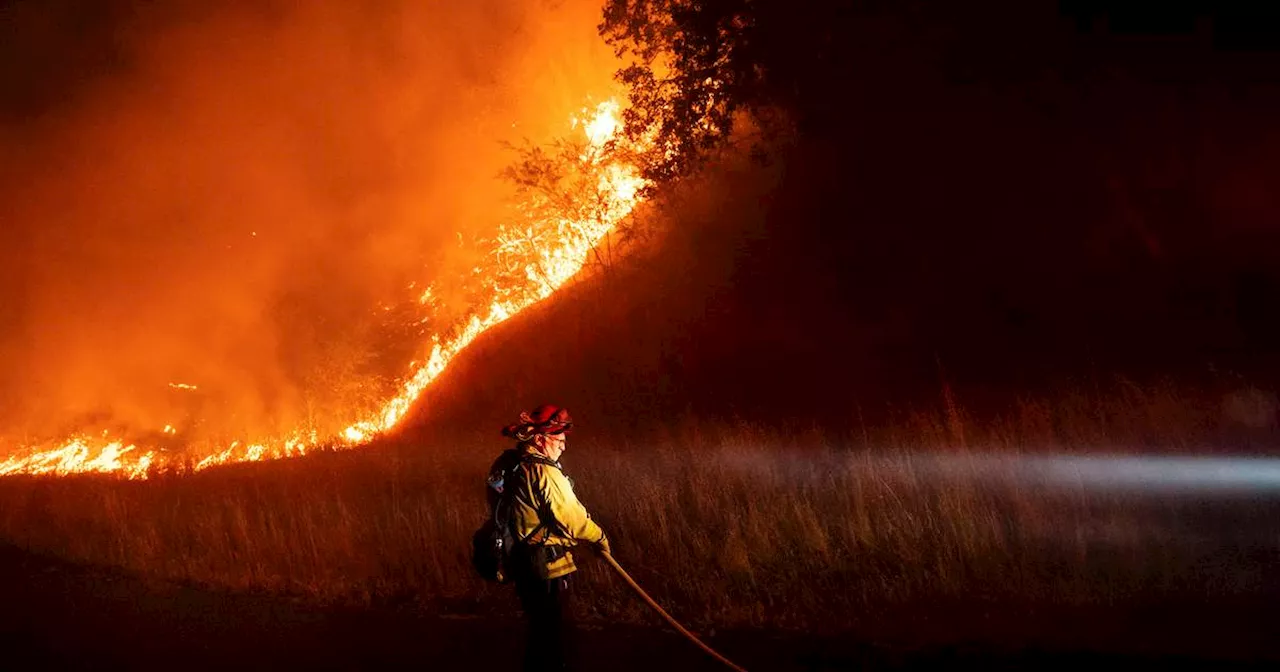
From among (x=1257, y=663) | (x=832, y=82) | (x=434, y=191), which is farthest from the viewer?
(x=434, y=191)

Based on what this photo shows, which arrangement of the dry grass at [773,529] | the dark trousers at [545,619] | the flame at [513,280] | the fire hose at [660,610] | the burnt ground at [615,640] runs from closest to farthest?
the dark trousers at [545,619], the fire hose at [660,610], the burnt ground at [615,640], the dry grass at [773,529], the flame at [513,280]

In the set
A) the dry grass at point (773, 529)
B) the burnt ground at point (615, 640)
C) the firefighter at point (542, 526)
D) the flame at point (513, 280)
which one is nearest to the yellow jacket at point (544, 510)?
the firefighter at point (542, 526)

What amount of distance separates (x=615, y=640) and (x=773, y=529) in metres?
2.56

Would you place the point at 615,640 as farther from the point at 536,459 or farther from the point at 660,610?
the point at 536,459

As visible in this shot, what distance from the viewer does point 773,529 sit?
854 centimetres

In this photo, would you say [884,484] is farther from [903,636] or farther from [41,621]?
[41,621]

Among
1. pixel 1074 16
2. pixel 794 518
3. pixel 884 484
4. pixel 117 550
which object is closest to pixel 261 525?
pixel 117 550

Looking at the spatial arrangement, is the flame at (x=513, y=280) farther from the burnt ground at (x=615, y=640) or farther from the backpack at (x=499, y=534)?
the backpack at (x=499, y=534)

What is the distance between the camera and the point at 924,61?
14734 mm

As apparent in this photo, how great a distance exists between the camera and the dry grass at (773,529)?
7070mm

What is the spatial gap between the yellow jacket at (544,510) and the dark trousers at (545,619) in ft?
0.34

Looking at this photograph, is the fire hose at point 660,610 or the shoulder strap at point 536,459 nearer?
the shoulder strap at point 536,459

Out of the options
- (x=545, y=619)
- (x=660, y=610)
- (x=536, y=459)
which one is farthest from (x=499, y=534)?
(x=660, y=610)

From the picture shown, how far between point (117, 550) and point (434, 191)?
47.3 ft
